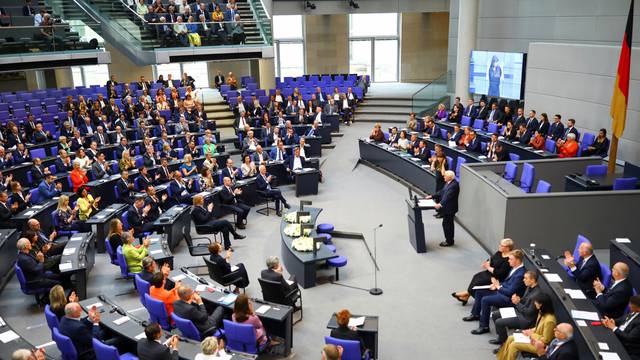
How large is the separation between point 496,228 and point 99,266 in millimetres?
7800

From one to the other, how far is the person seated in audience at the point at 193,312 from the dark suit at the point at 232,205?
18.2ft

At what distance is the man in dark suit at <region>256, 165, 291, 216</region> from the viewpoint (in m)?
14.6

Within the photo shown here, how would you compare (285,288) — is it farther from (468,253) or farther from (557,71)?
(557,71)

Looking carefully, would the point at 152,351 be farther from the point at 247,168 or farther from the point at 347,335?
the point at 247,168

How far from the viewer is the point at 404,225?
526 inches

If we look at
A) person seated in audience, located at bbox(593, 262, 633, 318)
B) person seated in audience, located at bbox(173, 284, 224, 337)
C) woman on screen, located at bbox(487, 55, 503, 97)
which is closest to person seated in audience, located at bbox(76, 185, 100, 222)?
person seated in audience, located at bbox(173, 284, 224, 337)

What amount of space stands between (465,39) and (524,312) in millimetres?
15706

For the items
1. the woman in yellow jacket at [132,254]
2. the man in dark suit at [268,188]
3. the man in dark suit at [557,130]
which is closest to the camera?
the woman in yellow jacket at [132,254]

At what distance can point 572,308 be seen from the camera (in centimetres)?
743

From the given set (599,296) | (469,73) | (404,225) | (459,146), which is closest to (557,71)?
(459,146)

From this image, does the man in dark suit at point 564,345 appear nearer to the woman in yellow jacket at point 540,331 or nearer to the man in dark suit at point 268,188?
the woman in yellow jacket at point 540,331

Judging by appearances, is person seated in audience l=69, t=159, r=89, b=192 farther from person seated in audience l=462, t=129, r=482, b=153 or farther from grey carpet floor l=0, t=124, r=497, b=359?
person seated in audience l=462, t=129, r=482, b=153

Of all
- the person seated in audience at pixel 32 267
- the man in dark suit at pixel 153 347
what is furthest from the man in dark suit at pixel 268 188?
the man in dark suit at pixel 153 347

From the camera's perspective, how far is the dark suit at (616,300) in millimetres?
7652
